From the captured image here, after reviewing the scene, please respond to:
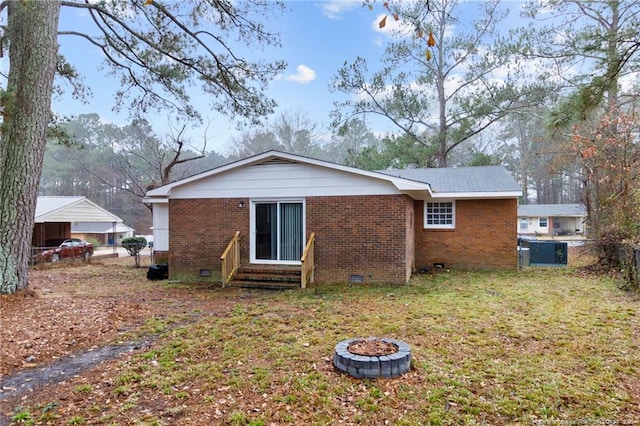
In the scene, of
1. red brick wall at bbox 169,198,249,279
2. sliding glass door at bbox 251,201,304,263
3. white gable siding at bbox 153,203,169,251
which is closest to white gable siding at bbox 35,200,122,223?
white gable siding at bbox 153,203,169,251

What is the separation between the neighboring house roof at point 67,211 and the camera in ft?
63.0

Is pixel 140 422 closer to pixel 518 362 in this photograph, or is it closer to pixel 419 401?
pixel 419 401

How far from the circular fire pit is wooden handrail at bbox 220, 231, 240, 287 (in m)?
5.77

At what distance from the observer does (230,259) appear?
32.9 ft

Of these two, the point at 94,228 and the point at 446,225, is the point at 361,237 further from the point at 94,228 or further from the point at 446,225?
the point at 94,228

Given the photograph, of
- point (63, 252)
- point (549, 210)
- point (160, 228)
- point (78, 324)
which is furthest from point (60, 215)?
point (549, 210)

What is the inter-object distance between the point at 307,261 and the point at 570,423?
6788mm

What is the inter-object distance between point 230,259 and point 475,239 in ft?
25.1

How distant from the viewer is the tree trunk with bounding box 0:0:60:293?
23.5ft

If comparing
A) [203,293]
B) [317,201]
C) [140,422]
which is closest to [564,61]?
[317,201]

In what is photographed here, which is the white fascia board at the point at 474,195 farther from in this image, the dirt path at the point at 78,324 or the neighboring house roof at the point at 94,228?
the neighboring house roof at the point at 94,228

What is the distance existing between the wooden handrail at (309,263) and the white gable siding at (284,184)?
4.13 feet

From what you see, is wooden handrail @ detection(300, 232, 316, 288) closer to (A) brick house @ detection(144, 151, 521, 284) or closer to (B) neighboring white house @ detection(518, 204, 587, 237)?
(A) brick house @ detection(144, 151, 521, 284)

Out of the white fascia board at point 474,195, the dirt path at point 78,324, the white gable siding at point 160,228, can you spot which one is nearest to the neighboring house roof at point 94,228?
the white gable siding at point 160,228
